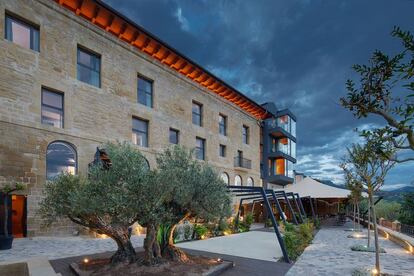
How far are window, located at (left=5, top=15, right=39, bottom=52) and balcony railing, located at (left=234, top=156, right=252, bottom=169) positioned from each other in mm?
Answer: 21253

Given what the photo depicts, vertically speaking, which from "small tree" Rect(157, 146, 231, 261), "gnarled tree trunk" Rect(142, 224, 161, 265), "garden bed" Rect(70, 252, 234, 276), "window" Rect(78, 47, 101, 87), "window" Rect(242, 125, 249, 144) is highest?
"window" Rect(78, 47, 101, 87)

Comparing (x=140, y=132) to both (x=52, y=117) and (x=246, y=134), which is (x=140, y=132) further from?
(x=246, y=134)

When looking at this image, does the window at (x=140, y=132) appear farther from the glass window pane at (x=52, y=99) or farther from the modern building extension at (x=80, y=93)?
the glass window pane at (x=52, y=99)

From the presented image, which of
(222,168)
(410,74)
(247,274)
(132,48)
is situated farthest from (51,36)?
(222,168)

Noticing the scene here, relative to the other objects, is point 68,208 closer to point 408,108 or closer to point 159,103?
point 408,108

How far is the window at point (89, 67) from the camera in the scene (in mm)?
16469

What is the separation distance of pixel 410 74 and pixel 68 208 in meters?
7.56

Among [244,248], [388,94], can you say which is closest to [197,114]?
[244,248]

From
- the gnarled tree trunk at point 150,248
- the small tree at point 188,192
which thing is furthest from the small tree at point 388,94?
the gnarled tree trunk at point 150,248

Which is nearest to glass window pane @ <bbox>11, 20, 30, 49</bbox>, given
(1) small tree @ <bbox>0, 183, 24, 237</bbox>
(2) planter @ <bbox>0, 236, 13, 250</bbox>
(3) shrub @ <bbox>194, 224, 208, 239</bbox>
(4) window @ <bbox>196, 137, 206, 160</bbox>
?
(1) small tree @ <bbox>0, 183, 24, 237</bbox>

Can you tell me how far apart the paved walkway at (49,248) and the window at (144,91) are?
34.4ft

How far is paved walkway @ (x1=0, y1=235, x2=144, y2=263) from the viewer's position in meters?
9.38

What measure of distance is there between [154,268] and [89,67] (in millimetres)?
13893

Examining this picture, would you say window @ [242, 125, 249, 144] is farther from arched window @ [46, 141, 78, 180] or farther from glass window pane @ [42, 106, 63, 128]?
glass window pane @ [42, 106, 63, 128]
